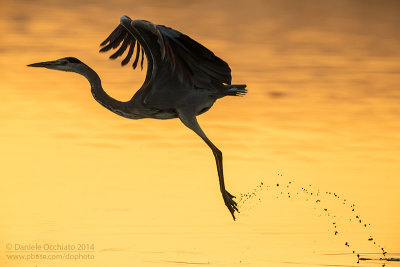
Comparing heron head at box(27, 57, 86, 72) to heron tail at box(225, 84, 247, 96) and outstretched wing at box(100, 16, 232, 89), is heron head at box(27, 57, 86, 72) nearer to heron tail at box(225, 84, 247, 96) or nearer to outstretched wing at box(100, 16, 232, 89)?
outstretched wing at box(100, 16, 232, 89)

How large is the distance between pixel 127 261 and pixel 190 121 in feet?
8.66

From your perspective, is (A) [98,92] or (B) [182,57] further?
(A) [98,92]

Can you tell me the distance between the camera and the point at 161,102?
11266 millimetres

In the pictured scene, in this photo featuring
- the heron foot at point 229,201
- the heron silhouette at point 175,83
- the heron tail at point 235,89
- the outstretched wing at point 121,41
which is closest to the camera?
the heron silhouette at point 175,83

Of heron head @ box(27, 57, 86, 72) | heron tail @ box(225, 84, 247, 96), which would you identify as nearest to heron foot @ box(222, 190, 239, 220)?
heron tail @ box(225, 84, 247, 96)

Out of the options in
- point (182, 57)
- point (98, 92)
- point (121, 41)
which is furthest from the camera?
point (121, 41)

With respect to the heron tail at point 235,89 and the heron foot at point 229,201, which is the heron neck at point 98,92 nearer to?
the heron tail at point 235,89

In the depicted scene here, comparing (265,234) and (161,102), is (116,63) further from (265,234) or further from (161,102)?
(161,102)

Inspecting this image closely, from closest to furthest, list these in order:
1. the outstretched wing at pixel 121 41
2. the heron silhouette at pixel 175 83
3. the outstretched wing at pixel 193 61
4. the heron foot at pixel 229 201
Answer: the outstretched wing at pixel 193 61 → the heron silhouette at pixel 175 83 → the heron foot at pixel 229 201 → the outstretched wing at pixel 121 41

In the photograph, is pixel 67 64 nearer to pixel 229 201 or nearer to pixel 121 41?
pixel 121 41

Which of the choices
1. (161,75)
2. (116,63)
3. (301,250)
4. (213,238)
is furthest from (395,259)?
(116,63)

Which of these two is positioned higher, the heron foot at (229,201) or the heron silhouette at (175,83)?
the heron silhouette at (175,83)

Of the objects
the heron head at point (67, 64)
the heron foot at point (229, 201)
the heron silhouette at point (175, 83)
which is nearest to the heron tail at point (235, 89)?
the heron silhouette at point (175, 83)

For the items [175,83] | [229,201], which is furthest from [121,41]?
[229,201]
